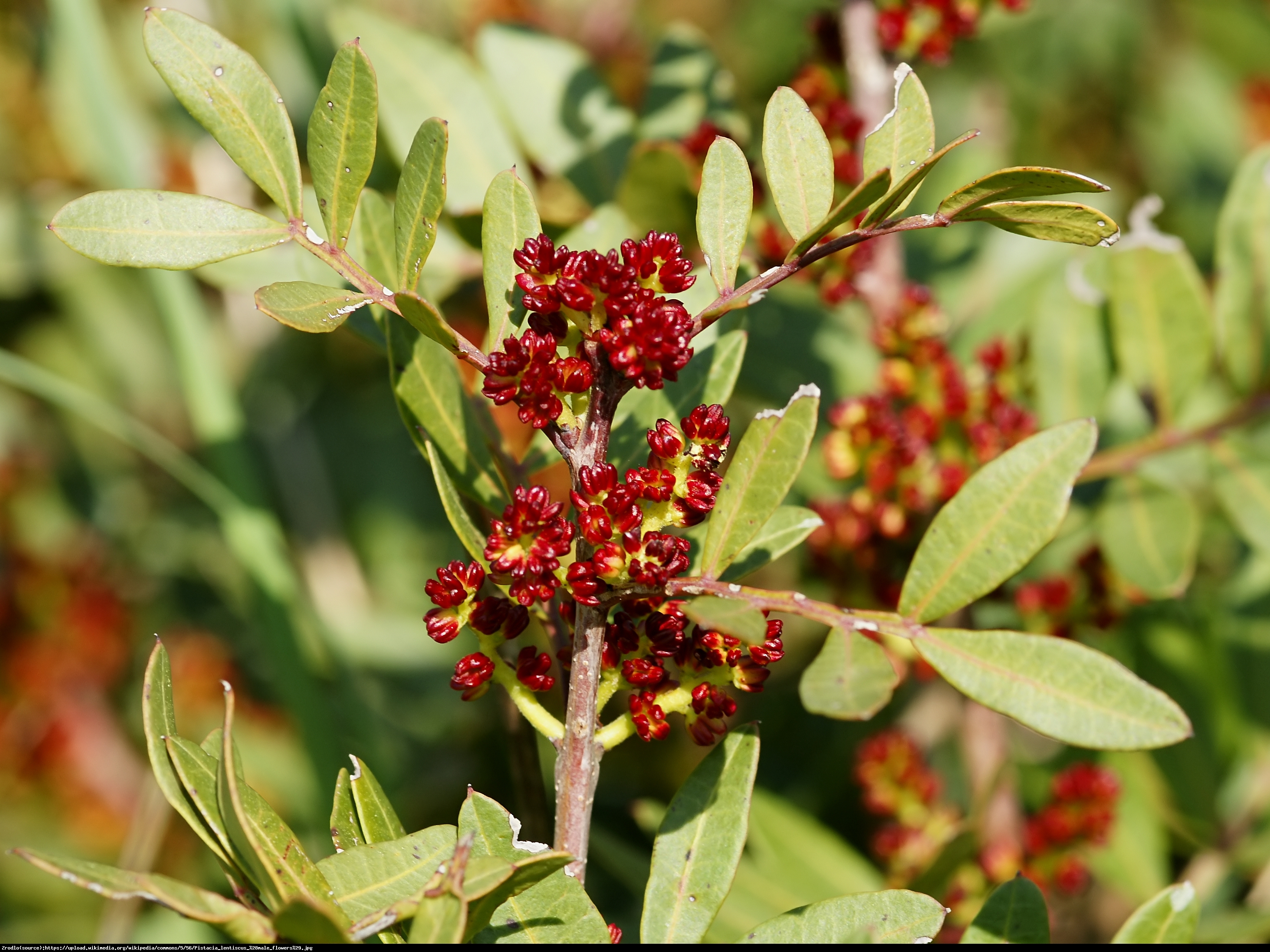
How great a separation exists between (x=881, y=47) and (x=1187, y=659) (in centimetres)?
83

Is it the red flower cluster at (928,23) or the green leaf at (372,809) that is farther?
the red flower cluster at (928,23)

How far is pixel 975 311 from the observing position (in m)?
1.57

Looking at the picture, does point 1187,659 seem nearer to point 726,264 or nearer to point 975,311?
point 975,311

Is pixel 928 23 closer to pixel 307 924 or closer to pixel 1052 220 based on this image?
pixel 1052 220

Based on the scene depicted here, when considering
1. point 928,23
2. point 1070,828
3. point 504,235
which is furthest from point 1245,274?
point 504,235

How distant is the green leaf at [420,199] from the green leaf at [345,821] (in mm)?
320

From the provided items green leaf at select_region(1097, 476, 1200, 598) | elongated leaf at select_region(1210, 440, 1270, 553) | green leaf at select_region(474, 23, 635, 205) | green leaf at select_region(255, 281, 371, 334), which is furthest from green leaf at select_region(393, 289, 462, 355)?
elongated leaf at select_region(1210, 440, 1270, 553)

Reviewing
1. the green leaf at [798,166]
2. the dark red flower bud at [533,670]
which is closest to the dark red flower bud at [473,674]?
the dark red flower bud at [533,670]

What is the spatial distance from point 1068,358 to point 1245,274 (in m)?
0.19

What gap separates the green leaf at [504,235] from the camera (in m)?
0.77

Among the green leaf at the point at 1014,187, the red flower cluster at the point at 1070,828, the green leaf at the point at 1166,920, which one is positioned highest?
the green leaf at the point at 1014,187

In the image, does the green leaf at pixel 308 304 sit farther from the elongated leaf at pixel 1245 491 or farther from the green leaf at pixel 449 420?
the elongated leaf at pixel 1245 491

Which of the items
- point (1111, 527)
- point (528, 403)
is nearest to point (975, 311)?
point (1111, 527)

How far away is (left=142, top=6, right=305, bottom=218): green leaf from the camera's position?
735 mm
